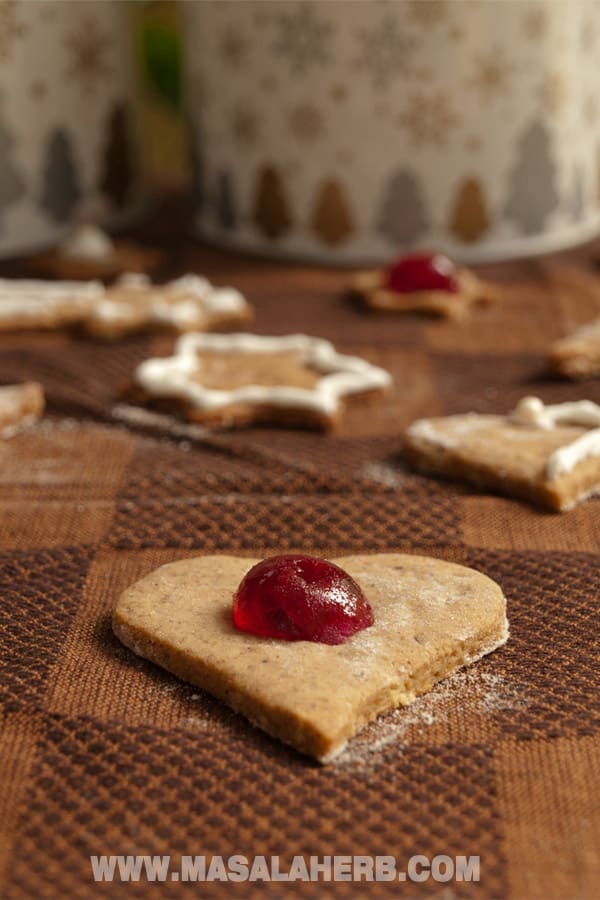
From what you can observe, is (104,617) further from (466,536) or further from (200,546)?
(466,536)

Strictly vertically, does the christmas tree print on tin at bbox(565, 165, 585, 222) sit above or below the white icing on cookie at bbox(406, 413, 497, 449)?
above

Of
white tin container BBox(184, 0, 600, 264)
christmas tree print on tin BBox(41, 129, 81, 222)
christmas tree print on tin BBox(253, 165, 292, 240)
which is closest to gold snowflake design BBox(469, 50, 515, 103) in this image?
white tin container BBox(184, 0, 600, 264)

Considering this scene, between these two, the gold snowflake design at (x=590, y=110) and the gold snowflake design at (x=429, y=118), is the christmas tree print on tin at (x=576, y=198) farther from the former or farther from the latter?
the gold snowflake design at (x=429, y=118)

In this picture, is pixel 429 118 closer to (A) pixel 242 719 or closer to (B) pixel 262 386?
(B) pixel 262 386

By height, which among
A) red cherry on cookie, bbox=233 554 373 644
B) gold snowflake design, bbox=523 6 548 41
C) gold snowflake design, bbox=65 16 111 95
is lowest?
red cherry on cookie, bbox=233 554 373 644

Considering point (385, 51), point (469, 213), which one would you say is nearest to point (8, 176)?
point (385, 51)

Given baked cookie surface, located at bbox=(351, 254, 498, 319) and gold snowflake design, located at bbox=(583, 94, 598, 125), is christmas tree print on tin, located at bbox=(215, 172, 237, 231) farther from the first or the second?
gold snowflake design, located at bbox=(583, 94, 598, 125)
